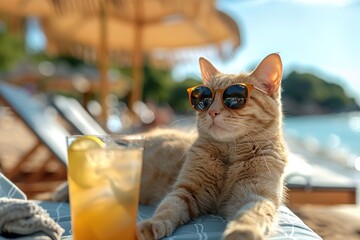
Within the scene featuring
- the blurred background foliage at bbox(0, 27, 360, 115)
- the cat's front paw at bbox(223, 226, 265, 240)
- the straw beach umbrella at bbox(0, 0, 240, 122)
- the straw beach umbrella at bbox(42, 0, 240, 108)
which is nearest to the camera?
the cat's front paw at bbox(223, 226, 265, 240)

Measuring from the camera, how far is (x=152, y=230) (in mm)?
1333

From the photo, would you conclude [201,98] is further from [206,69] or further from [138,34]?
[138,34]

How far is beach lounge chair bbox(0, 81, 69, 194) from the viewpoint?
3.45 meters

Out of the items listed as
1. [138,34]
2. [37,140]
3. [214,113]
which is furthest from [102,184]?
[138,34]

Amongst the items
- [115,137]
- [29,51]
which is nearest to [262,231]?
[115,137]

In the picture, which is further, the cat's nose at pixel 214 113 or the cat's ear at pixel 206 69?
the cat's ear at pixel 206 69

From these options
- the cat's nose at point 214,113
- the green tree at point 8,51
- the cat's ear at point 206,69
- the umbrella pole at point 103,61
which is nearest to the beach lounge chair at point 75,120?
the umbrella pole at point 103,61

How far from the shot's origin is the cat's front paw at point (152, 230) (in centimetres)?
131

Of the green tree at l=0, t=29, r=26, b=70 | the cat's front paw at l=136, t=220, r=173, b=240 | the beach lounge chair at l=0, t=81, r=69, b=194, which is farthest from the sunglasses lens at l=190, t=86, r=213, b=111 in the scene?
the green tree at l=0, t=29, r=26, b=70

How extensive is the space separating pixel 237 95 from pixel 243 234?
A: 698 millimetres

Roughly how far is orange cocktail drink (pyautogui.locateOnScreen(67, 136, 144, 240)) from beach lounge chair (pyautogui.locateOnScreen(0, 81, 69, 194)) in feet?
7.20

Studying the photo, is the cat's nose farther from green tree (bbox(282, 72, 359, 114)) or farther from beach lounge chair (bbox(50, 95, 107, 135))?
green tree (bbox(282, 72, 359, 114))

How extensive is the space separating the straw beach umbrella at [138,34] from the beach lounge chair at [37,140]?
2.20 m

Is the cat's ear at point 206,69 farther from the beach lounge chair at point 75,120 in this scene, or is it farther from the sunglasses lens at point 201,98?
the beach lounge chair at point 75,120
